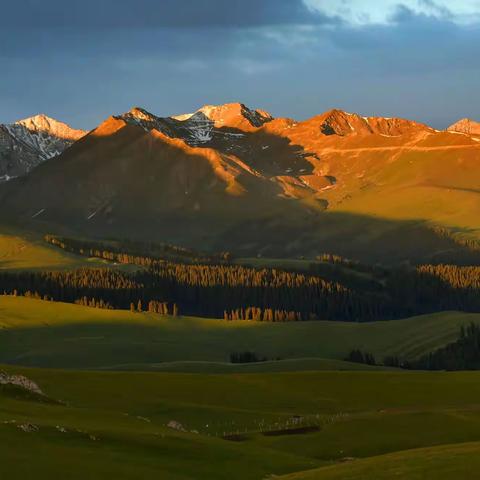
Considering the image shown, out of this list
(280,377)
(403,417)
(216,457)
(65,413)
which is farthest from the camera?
(280,377)

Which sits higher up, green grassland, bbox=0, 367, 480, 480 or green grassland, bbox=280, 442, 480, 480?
green grassland, bbox=280, 442, 480, 480

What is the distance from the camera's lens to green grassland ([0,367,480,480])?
47125 millimetres

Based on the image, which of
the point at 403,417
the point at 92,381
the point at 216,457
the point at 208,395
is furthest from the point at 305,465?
the point at 92,381

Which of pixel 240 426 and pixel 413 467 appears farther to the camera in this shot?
pixel 240 426

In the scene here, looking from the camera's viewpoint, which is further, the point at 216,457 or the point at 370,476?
the point at 216,457

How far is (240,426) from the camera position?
289 feet

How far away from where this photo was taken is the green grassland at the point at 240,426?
4712 cm

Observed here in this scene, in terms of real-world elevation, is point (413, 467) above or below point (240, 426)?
above

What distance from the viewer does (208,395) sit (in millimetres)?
108438

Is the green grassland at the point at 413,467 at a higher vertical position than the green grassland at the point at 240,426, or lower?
higher

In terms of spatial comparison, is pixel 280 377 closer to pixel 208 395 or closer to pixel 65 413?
pixel 208 395

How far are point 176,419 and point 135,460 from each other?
4229 cm

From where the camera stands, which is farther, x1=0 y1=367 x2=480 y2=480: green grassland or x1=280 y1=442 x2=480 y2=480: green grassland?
x1=0 y1=367 x2=480 y2=480: green grassland

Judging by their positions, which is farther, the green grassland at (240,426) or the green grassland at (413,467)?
the green grassland at (240,426)
